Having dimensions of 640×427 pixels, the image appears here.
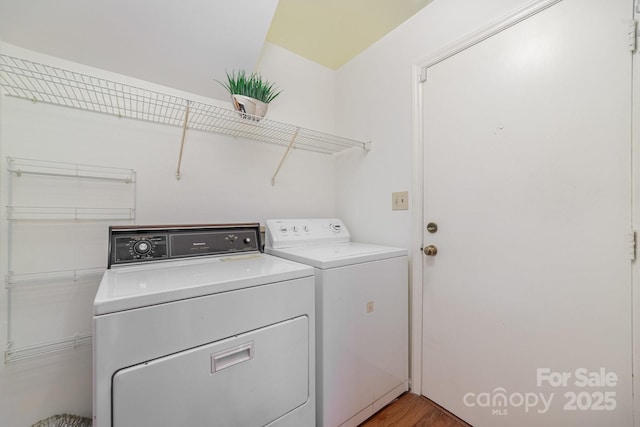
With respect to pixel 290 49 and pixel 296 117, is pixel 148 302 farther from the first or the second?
pixel 290 49

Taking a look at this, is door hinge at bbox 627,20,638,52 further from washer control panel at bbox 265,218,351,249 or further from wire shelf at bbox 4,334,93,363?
wire shelf at bbox 4,334,93,363

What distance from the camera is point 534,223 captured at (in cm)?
111

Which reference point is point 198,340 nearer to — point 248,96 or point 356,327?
point 356,327

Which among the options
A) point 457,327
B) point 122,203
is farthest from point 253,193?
point 457,327

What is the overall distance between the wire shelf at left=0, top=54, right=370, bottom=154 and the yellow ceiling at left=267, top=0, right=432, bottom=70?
28.7 inches

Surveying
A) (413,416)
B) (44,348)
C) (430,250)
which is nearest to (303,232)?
(430,250)

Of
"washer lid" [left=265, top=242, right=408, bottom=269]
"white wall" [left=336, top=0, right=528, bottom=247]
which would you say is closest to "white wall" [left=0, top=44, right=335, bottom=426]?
"white wall" [left=336, top=0, right=528, bottom=247]

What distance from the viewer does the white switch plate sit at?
1.63m

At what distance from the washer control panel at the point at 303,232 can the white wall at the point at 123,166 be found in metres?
0.23

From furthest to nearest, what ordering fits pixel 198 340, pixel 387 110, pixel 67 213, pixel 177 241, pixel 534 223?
pixel 387 110 < pixel 177 241 < pixel 67 213 < pixel 534 223 < pixel 198 340

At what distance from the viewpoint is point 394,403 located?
1.47m

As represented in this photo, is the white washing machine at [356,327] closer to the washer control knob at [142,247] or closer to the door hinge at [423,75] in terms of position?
the washer control knob at [142,247]

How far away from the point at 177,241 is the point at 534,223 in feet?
5.92

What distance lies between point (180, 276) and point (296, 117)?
156 cm
